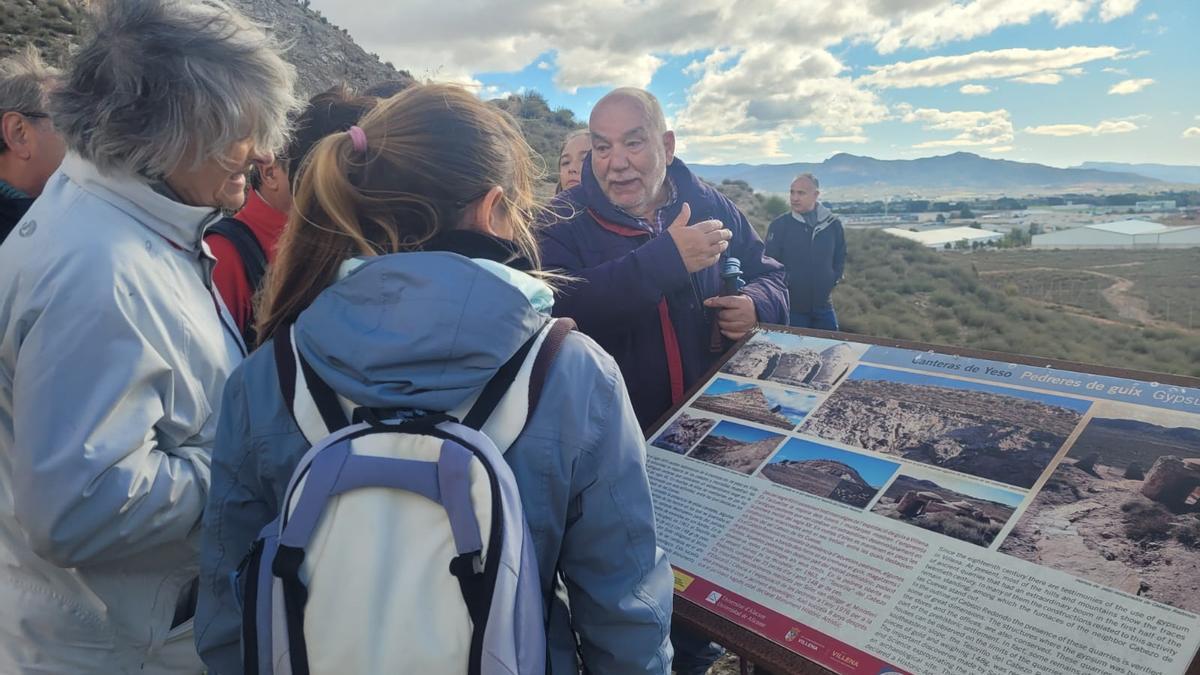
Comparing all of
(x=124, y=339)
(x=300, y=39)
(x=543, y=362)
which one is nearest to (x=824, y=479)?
(x=543, y=362)

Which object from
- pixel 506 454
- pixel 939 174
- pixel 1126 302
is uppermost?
pixel 506 454

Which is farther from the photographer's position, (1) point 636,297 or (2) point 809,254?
(2) point 809,254

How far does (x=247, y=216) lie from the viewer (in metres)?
2.54

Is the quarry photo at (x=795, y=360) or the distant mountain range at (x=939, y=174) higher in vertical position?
the quarry photo at (x=795, y=360)

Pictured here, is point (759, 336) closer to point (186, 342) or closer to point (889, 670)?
point (889, 670)

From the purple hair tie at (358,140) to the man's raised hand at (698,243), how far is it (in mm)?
Answer: 1274

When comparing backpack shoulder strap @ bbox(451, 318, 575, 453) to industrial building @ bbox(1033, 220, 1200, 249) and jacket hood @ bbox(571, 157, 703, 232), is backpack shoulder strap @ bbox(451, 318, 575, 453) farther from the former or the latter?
industrial building @ bbox(1033, 220, 1200, 249)

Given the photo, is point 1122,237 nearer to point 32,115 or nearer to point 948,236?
point 948,236

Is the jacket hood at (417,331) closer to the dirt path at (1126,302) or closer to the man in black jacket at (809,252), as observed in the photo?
the man in black jacket at (809,252)

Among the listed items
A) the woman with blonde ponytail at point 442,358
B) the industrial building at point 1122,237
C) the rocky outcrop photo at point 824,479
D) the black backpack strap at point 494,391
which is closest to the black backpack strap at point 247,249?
the woman with blonde ponytail at point 442,358

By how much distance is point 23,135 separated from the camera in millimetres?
3113

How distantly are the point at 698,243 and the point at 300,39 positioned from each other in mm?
17361

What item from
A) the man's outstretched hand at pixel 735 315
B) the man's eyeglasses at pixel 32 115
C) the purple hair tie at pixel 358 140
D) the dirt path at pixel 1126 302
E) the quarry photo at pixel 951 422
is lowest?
the dirt path at pixel 1126 302

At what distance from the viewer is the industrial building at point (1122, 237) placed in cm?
4069
